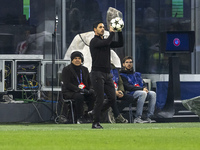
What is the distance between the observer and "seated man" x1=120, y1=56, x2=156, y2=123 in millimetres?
13302

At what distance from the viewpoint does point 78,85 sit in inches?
512

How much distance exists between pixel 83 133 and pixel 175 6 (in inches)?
286

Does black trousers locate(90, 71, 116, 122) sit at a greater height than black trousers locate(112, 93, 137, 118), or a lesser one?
greater

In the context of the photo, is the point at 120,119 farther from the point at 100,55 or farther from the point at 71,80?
the point at 100,55

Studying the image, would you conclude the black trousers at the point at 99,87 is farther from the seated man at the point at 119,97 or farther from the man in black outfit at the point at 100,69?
the seated man at the point at 119,97

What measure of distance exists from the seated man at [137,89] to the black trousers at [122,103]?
0.36 ft

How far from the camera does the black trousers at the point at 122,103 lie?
13.0m

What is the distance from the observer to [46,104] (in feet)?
46.1

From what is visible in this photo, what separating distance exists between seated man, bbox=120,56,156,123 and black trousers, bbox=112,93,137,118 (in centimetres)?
11

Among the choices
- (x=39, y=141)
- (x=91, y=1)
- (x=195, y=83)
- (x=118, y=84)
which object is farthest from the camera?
(x=91, y=1)

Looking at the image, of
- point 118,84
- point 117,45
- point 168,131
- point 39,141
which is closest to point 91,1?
point 118,84

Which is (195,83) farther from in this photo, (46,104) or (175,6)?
(46,104)

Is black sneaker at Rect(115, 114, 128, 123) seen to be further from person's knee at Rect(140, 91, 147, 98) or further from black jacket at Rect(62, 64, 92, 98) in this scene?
black jacket at Rect(62, 64, 92, 98)

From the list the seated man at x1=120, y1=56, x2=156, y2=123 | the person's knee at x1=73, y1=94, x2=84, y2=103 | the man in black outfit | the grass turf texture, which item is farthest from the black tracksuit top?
the seated man at x1=120, y1=56, x2=156, y2=123
